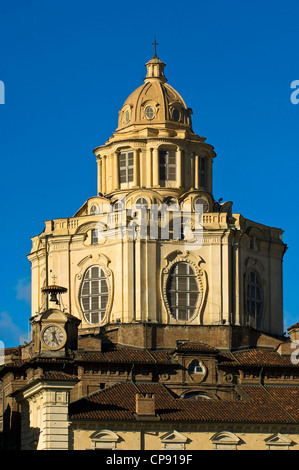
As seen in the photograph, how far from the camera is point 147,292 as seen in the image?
445ft

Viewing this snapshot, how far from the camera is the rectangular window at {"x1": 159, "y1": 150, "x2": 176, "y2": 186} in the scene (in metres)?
141

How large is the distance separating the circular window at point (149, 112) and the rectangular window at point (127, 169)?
129 inches

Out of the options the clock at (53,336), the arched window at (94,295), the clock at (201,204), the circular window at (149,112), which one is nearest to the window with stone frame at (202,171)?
the clock at (201,204)

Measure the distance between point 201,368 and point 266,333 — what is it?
910 centimetres

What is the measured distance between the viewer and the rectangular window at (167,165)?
14062cm

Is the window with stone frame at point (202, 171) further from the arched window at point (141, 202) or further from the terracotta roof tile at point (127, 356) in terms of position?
the terracotta roof tile at point (127, 356)

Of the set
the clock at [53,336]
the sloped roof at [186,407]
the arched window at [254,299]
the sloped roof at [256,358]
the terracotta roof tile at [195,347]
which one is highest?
the arched window at [254,299]

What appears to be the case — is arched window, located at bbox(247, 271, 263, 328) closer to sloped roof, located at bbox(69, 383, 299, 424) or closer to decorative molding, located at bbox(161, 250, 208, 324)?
decorative molding, located at bbox(161, 250, 208, 324)

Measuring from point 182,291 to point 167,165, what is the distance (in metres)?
9.29

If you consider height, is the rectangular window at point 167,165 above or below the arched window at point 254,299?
above

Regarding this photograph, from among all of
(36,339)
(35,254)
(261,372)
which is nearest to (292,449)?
(261,372)

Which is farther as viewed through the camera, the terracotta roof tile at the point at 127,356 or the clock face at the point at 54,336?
the terracotta roof tile at the point at 127,356
